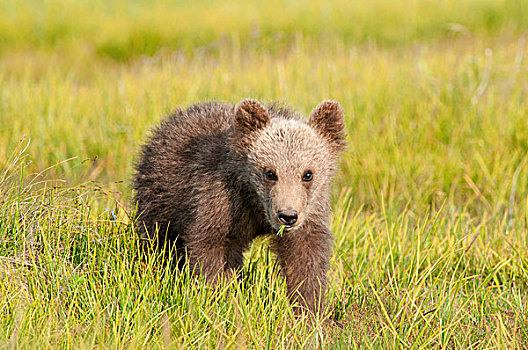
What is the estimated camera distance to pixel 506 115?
7359mm

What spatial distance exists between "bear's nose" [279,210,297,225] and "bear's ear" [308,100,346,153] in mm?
783

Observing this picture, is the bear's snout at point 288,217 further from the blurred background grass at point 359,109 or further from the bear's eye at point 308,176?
the blurred background grass at point 359,109

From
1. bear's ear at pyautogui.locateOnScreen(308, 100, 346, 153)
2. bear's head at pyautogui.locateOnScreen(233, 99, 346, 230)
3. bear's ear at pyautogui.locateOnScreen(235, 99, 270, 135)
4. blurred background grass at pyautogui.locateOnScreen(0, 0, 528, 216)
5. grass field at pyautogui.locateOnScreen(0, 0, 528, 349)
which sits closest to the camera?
grass field at pyautogui.locateOnScreen(0, 0, 528, 349)

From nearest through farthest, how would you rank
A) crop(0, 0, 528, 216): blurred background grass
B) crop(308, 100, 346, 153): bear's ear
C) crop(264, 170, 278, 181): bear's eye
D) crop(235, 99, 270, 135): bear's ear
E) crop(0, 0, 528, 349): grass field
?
crop(0, 0, 528, 349): grass field, crop(264, 170, 278, 181): bear's eye, crop(235, 99, 270, 135): bear's ear, crop(308, 100, 346, 153): bear's ear, crop(0, 0, 528, 216): blurred background grass

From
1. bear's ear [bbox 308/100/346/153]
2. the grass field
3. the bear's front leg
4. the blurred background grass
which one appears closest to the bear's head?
bear's ear [bbox 308/100/346/153]

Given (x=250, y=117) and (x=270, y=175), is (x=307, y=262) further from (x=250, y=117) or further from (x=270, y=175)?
(x=250, y=117)

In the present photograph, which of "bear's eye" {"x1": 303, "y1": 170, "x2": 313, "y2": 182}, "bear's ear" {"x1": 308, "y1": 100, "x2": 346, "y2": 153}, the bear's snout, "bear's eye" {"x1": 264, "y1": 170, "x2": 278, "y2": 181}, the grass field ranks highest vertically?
"bear's ear" {"x1": 308, "y1": 100, "x2": 346, "y2": 153}

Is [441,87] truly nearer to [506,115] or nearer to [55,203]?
[506,115]

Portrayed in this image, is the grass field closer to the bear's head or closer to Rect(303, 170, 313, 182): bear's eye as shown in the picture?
the bear's head

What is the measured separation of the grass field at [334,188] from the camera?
378 cm

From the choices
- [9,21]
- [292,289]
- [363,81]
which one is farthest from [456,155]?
[9,21]

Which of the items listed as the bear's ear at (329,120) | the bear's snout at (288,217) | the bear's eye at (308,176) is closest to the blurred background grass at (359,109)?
the bear's ear at (329,120)

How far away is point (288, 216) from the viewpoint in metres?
3.88

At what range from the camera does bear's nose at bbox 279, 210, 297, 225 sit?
3.87 m
